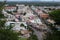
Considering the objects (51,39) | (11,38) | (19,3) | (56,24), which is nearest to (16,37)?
(11,38)

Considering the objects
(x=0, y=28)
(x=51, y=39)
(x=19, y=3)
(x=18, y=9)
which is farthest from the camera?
(x=18, y=9)

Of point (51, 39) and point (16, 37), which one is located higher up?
point (16, 37)

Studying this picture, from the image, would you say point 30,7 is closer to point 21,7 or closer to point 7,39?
point 21,7

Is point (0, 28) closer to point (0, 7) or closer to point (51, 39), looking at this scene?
point (0, 7)

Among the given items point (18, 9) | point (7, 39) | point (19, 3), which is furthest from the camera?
point (18, 9)

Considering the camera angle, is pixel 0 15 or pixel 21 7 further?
pixel 21 7

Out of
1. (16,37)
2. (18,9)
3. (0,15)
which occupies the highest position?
(0,15)

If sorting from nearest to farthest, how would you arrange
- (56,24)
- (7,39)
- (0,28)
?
(7,39)
(0,28)
(56,24)

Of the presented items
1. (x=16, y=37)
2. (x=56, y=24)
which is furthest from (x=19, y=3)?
(x=16, y=37)

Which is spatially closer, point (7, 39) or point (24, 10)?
point (7, 39)
